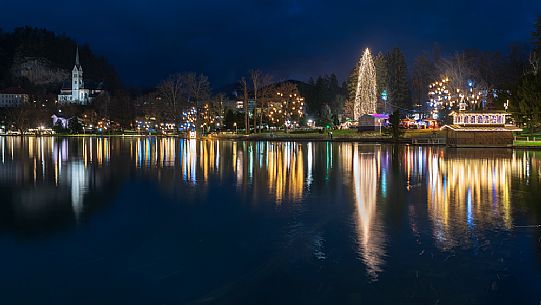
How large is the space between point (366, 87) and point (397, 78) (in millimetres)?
40185

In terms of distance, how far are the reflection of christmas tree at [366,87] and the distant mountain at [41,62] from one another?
13828 centimetres

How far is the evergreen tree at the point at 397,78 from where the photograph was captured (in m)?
97.8

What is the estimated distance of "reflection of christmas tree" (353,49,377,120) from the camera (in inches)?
2372

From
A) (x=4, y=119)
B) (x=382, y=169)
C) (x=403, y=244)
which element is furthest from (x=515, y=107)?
(x=4, y=119)

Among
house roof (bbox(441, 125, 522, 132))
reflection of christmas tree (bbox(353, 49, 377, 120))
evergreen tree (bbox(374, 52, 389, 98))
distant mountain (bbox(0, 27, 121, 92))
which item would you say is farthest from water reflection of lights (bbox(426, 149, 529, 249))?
distant mountain (bbox(0, 27, 121, 92))

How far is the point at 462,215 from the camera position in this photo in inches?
468

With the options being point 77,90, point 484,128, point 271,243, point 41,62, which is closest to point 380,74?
point 484,128

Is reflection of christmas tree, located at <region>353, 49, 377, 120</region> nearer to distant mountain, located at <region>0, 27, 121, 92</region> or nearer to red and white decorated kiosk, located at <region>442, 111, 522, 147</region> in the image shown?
red and white decorated kiosk, located at <region>442, 111, 522, 147</region>

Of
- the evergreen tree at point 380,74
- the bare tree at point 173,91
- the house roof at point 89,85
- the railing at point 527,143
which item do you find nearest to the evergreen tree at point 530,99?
the railing at point 527,143

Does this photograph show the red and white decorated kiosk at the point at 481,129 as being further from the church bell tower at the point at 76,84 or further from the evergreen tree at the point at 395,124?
the church bell tower at the point at 76,84

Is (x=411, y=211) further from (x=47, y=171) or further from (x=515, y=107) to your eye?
(x=515, y=107)

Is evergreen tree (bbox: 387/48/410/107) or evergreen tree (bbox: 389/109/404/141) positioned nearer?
evergreen tree (bbox: 389/109/404/141)

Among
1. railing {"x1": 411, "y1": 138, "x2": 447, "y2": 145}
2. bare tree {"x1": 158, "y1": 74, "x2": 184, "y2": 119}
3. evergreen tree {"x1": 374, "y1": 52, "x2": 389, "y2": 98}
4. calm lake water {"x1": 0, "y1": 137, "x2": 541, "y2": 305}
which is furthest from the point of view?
bare tree {"x1": 158, "y1": 74, "x2": 184, "y2": 119}

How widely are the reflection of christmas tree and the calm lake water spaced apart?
4378 cm
